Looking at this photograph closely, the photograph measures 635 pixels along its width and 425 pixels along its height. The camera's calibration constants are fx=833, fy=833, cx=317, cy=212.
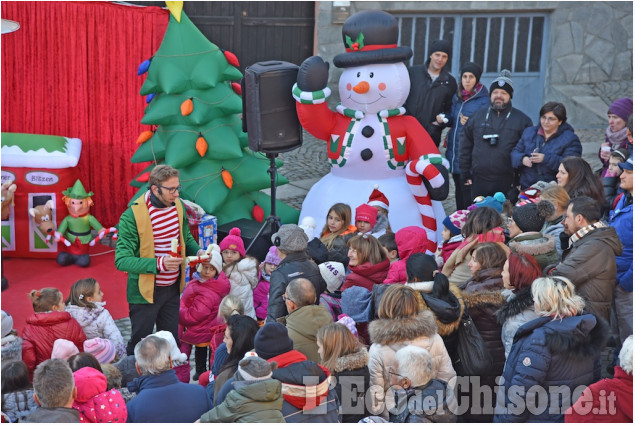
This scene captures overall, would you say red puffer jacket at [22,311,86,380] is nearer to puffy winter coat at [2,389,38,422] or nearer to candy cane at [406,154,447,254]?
puffy winter coat at [2,389,38,422]

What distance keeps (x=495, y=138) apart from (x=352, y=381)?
13.7 feet

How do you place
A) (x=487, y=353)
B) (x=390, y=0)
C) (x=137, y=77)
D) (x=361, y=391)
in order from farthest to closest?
(x=390, y=0)
(x=137, y=77)
(x=487, y=353)
(x=361, y=391)

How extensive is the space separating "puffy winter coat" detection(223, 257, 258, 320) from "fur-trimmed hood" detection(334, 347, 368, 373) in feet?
6.09

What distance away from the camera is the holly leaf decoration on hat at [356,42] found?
7.34 meters

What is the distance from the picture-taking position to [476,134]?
7.90 m

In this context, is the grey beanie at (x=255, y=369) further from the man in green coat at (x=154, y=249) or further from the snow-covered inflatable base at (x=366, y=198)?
the snow-covered inflatable base at (x=366, y=198)

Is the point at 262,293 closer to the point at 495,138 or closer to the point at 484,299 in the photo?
the point at 484,299

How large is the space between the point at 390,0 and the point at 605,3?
3.45 metres

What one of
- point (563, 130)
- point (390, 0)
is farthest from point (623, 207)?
point (390, 0)

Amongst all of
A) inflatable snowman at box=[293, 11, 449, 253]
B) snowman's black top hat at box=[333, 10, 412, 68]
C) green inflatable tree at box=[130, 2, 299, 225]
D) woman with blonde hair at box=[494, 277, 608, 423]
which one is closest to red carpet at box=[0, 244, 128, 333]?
green inflatable tree at box=[130, 2, 299, 225]

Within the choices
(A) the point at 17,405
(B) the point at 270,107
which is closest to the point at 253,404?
(A) the point at 17,405

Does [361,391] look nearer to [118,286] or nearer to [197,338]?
[197,338]

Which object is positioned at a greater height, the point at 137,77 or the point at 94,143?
the point at 137,77

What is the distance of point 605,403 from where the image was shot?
12.8 feet
